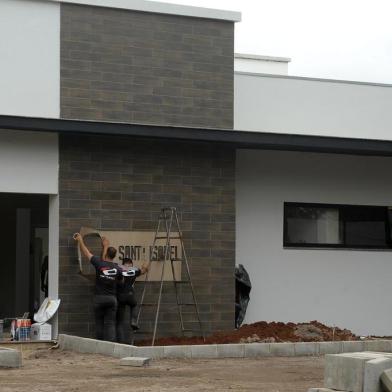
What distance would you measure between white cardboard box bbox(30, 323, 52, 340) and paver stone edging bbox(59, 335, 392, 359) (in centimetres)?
36

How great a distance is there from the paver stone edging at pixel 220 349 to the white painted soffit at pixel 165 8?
603cm

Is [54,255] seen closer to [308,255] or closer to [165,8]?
[165,8]

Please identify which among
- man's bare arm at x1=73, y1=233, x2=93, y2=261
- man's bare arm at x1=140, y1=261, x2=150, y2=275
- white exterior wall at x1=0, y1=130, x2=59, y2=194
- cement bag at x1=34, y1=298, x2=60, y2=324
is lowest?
cement bag at x1=34, y1=298, x2=60, y2=324

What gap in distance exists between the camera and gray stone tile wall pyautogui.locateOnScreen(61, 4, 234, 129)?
17656 mm

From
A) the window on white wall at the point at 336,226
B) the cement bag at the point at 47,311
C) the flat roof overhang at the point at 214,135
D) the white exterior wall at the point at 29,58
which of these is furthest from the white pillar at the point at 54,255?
the window on white wall at the point at 336,226

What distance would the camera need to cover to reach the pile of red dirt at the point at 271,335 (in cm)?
1730

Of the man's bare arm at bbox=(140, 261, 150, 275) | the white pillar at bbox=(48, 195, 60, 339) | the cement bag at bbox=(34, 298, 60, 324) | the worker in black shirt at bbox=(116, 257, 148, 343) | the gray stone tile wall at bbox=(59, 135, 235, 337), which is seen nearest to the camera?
the worker in black shirt at bbox=(116, 257, 148, 343)

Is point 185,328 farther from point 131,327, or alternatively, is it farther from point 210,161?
point 210,161

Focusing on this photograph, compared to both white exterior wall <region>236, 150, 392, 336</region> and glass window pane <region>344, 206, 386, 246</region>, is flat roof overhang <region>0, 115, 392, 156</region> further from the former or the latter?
glass window pane <region>344, 206, 386, 246</region>

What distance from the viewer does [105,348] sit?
15.8m

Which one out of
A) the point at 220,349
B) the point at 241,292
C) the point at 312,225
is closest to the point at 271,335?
the point at 220,349

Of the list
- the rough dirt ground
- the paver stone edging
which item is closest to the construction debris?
the rough dirt ground

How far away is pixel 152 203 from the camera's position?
18.2 metres

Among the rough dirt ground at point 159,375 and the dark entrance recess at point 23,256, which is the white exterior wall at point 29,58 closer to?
the rough dirt ground at point 159,375
